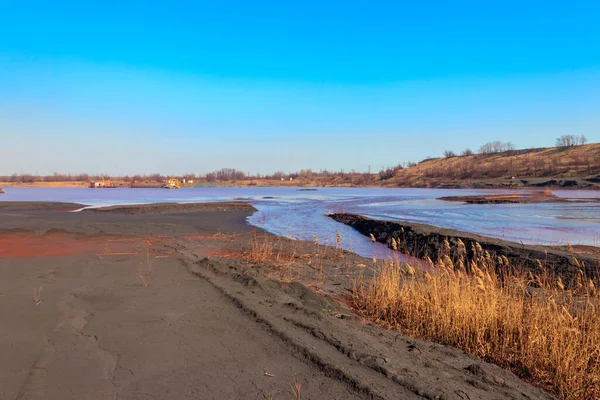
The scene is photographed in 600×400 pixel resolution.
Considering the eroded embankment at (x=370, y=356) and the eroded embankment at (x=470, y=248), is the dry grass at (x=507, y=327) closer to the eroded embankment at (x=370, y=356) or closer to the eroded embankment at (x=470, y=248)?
the eroded embankment at (x=370, y=356)

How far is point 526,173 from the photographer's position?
291ft

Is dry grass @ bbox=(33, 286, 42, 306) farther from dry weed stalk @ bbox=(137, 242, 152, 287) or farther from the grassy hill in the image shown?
the grassy hill

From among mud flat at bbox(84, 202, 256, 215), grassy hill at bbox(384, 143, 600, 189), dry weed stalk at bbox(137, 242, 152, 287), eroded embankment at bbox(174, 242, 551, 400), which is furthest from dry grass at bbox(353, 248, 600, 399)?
grassy hill at bbox(384, 143, 600, 189)

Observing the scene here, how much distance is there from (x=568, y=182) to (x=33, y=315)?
76395 mm

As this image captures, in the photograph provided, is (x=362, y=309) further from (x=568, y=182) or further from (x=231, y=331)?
(x=568, y=182)

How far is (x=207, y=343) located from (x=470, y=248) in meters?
10.8

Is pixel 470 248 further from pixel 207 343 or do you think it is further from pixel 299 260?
pixel 207 343

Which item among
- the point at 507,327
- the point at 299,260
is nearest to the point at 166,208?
the point at 299,260

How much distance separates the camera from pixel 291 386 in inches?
163

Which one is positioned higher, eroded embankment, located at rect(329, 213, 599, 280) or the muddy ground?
the muddy ground

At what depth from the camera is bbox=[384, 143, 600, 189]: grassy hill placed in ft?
238

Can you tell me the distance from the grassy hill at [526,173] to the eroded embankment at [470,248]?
2337 inches

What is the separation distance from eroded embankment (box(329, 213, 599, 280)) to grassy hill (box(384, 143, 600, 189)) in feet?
195

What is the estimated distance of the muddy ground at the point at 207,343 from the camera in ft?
13.4
